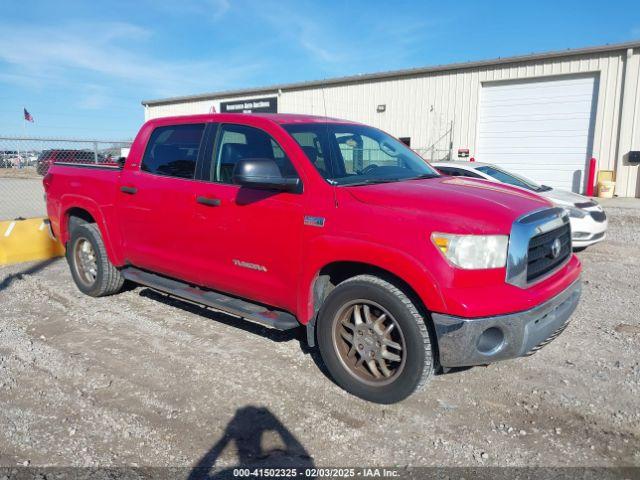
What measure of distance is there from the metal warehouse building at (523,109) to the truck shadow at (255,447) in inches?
549

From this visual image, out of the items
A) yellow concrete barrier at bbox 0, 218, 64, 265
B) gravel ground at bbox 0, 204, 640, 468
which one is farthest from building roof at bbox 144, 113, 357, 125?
yellow concrete barrier at bbox 0, 218, 64, 265

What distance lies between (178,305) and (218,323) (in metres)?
0.82

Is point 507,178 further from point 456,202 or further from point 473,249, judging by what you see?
point 473,249

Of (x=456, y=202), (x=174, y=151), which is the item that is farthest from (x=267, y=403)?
(x=174, y=151)

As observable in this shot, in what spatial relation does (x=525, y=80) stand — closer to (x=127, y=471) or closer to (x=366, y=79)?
(x=366, y=79)

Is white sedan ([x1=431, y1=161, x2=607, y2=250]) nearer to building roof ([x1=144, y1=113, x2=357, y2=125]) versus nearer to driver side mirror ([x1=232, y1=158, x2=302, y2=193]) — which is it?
building roof ([x1=144, y1=113, x2=357, y2=125])

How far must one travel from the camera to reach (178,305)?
5.73 meters

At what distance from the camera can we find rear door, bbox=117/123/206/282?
4.62 metres

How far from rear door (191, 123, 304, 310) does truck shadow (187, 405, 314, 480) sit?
2.95ft

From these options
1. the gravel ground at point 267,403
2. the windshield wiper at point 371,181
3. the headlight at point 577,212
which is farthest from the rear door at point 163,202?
the headlight at point 577,212

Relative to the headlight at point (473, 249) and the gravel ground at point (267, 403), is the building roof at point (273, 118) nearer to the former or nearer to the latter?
the headlight at point (473, 249)

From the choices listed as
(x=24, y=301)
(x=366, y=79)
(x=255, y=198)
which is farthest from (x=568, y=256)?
(x=366, y=79)

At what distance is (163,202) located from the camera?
4762 mm

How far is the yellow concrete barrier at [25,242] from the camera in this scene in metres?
7.61
